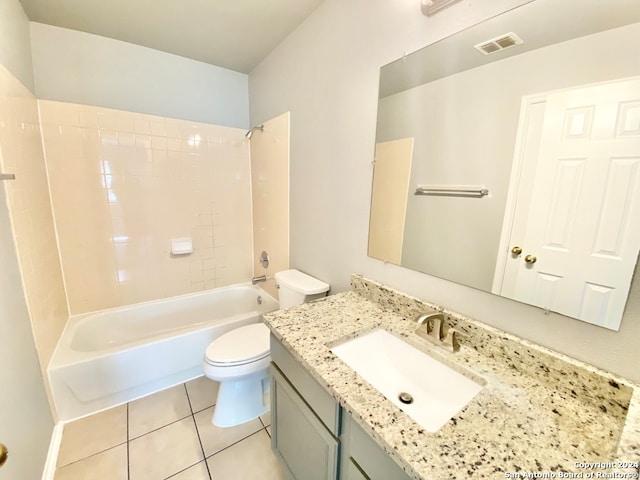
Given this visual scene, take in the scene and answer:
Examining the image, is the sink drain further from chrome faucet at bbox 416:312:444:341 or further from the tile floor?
the tile floor

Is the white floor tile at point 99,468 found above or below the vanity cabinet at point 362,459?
below

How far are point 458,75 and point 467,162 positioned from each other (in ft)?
1.03

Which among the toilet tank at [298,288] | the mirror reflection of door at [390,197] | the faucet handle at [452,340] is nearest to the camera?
the faucet handle at [452,340]

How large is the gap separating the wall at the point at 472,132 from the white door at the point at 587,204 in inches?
2.8

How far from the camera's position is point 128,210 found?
81.4 inches

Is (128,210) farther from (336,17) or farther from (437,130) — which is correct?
(437,130)

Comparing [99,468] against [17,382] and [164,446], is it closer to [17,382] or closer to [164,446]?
[164,446]

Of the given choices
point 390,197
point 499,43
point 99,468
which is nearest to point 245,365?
point 99,468

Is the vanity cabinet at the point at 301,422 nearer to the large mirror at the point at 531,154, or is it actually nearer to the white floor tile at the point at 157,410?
the large mirror at the point at 531,154

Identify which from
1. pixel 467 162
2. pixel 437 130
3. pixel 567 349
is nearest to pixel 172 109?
pixel 437 130

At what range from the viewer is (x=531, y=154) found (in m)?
0.77

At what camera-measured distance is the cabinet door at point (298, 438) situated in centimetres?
83

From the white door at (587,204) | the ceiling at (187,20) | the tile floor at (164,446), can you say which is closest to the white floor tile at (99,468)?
the tile floor at (164,446)

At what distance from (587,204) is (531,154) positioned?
198 mm
